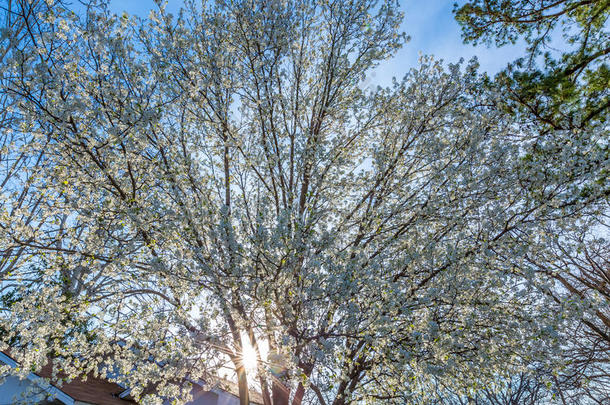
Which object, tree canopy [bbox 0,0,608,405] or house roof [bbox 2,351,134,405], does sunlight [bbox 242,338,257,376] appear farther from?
house roof [bbox 2,351,134,405]

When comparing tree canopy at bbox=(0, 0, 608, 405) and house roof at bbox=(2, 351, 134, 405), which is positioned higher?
tree canopy at bbox=(0, 0, 608, 405)

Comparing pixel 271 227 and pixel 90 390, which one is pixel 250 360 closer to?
pixel 271 227

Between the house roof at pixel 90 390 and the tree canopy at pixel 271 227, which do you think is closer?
the tree canopy at pixel 271 227

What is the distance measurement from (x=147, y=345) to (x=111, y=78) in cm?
476

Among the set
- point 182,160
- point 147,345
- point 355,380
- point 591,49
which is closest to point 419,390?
point 355,380

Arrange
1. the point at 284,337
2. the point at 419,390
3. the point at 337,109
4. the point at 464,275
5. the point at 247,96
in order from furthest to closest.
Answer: the point at 337,109
the point at 247,96
the point at 419,390
the point at 464,275
the point at 284,337

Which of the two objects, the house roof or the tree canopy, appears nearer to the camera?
the tree canopy

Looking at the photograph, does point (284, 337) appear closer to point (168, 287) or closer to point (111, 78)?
point (168, 287)

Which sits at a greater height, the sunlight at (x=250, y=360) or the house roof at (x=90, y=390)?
the sunlight at (x=250, y=360)

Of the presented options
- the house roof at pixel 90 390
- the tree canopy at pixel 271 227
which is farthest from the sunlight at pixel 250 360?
→ the house roof at pixel 90 390

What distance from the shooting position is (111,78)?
18.4ft

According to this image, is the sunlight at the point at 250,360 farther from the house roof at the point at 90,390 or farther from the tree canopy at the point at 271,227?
the house roof at the point at 90,390

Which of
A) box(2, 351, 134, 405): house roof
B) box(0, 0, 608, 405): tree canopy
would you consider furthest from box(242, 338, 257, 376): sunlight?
box(2, 351, 134, 405): house roof

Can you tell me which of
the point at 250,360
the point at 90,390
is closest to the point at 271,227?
the point at 250,360
